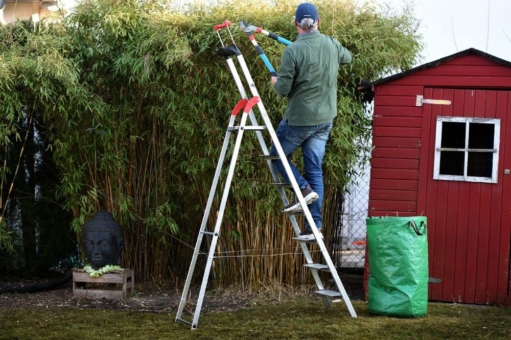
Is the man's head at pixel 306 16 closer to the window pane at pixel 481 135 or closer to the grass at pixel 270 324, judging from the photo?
the window pane at pixel 481 135

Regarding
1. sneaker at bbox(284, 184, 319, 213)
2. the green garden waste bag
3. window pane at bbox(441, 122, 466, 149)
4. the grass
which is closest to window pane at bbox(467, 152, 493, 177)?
window pane at bbox(441, 122, 466, 149)

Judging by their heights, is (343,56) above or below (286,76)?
above

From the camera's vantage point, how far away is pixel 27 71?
255 inches

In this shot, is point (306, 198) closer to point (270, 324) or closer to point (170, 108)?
point (270, 324)

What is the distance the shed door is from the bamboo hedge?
0.65m

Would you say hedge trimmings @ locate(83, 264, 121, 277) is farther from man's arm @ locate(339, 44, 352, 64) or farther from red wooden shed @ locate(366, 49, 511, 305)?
man's arm @ locate(339, 44, 352, 64)

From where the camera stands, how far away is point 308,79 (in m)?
5.51

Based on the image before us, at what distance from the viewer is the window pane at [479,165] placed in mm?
6270

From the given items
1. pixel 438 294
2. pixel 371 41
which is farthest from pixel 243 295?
pixel 371 41

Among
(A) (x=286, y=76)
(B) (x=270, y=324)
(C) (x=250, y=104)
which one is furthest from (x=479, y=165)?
(B) (x=270, y=324)

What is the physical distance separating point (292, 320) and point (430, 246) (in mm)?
1302

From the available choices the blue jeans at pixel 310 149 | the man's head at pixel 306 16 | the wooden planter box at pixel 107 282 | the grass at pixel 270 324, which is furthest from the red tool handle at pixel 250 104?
the wooden planter box at pixel 107 282

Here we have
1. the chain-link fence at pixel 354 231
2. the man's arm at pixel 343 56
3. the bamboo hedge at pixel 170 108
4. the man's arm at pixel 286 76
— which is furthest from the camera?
the chain-link fence at pixel 354 231

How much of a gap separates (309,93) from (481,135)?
4.80ft
